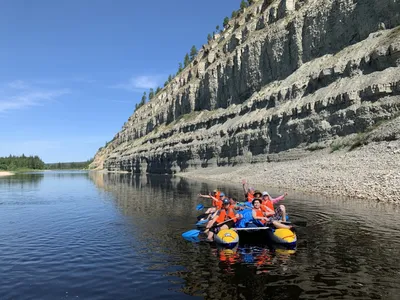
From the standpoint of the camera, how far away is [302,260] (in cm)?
1204

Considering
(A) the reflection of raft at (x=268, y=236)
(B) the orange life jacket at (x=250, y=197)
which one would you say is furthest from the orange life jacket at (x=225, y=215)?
(B) the orange life jacket at (x=250, y=197)

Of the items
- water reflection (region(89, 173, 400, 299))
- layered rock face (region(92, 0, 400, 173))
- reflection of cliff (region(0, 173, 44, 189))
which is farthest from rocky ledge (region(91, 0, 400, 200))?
reflection of cliff (region(0, 173, 44, 189))

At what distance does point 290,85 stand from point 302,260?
45.9 meters

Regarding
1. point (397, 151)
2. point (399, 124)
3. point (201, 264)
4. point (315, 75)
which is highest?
point (315, 75)

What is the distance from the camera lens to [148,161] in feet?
349

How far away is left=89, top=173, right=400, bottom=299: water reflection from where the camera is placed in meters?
9.46

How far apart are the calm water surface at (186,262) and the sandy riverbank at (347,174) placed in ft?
20.7

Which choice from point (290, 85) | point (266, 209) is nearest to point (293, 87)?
point (290, 85)

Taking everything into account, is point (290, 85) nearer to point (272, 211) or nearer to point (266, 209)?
point (272, 211)

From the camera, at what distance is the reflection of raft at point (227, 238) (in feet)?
45.2

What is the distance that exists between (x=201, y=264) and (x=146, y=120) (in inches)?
4748

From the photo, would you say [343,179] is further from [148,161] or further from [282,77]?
[148,161]

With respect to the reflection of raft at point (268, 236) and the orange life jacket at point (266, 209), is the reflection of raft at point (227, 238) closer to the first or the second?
the reflection of raft at point (268, 236)

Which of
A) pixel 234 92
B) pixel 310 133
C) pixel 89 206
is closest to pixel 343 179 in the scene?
pixel 310 133
